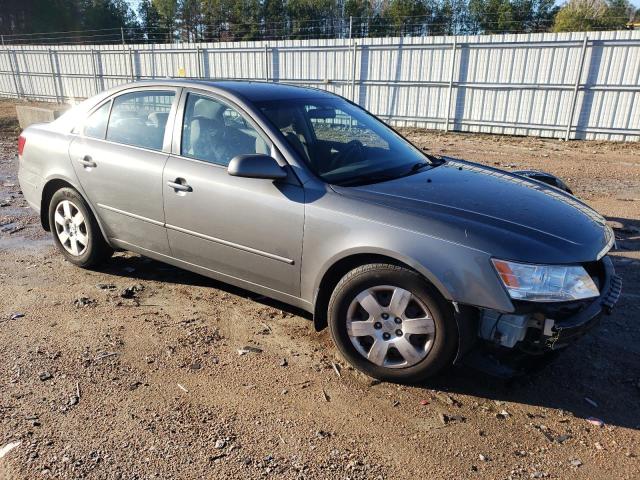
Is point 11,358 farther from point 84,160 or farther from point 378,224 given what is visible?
point 378,224

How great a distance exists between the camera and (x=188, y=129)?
3.92 meters

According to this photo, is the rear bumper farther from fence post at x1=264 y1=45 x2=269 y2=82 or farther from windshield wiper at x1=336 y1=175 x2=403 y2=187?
fence post at x1=264 y1=45 x2=269 y2=82

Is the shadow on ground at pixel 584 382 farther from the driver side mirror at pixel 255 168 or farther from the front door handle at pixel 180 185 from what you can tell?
the front door handle at pixel 180 185

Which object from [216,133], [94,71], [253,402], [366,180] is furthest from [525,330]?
[94,71]

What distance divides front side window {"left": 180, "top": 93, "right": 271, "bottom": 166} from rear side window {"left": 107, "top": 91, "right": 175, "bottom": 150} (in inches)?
10.2

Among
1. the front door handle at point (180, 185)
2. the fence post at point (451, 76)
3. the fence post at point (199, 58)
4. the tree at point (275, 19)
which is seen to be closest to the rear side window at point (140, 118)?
the front door handle at point (180, 185)

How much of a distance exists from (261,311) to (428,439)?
178 centimetres

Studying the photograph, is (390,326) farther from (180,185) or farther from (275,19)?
(275,19)

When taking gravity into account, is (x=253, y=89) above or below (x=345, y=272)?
above

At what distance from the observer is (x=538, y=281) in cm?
270

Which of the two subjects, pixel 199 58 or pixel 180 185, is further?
pixel 199 58

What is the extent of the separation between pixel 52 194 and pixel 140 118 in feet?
4.41

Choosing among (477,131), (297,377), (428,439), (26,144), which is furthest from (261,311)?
(477,131)

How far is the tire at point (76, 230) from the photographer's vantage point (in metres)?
4.60
